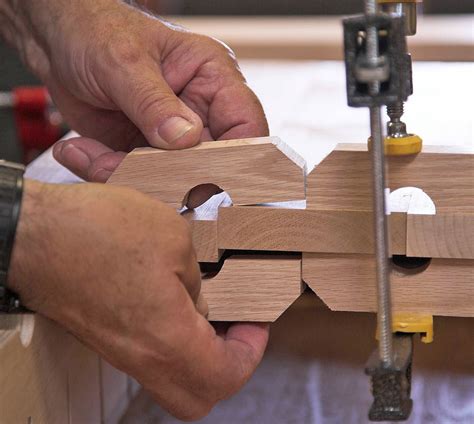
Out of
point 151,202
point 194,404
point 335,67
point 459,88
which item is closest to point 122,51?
point 151,202

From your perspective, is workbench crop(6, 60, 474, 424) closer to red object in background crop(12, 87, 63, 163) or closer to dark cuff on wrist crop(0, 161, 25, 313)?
dark cuff on wrist crop(0, 161, 25, 313)

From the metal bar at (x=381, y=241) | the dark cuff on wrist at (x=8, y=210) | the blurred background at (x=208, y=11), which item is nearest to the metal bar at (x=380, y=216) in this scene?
the metal bar at (x=381, y=241)

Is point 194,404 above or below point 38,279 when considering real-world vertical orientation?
below

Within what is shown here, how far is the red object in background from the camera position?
269cm

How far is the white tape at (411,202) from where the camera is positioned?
97 cm

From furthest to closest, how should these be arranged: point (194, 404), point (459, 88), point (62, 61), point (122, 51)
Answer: point (459, 88) → point (62, 61) → point (122, 51) → point (194, 404)

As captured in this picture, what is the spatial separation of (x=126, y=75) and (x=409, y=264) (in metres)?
0.42

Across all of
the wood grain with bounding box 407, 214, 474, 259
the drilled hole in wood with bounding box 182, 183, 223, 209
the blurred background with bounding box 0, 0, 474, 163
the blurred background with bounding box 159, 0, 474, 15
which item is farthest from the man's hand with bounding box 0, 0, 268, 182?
the blurred background with bounding box 159, 0, 474, 15

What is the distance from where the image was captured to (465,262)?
37.5 inches

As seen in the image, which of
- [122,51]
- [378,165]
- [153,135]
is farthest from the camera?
[122,51]

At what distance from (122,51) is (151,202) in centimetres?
35

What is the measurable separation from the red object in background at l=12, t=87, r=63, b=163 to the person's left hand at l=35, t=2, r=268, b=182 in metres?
1.36

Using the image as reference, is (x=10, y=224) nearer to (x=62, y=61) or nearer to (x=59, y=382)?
(x=59, y=382)

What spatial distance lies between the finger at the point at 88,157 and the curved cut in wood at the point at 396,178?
393mm
